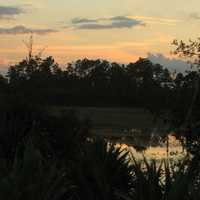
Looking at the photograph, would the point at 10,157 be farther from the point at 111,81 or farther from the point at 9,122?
the point at 111,81

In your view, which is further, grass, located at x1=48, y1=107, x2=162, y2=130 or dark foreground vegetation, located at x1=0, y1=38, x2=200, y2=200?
grass, located at x1=48, y1=107, x2=162, y2=130

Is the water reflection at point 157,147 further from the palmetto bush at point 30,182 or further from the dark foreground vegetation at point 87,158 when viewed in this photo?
the palmetto bush at point 30,182

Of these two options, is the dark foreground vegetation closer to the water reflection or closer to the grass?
the water reflection

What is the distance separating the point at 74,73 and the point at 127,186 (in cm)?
10036

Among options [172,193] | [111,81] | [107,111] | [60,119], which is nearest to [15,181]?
[172,193]

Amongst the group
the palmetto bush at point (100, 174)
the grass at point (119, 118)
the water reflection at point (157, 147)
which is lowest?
the grass at point (119, 118)

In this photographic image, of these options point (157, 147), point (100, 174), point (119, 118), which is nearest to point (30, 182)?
point (100, 174)

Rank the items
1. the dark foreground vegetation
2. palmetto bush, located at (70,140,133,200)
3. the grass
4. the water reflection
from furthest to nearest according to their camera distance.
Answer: the grass < the water reflection < palmetto bush, located at (70,140,133,200) < the dark foreground vegetation

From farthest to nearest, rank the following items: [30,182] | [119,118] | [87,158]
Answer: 1. [119,118]
2. [87,158]
3. [30,182]

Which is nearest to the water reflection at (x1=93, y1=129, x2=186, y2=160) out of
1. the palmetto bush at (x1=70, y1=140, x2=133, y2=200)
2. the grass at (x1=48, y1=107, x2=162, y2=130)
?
the palmetto bush at (x1=70, y1=140, x2=133, y2=200)

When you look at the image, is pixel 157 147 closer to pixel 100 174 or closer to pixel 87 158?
pixel 87 158

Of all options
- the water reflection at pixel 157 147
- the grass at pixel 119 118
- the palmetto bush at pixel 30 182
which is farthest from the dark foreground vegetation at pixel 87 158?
the grass at pixel 119 118

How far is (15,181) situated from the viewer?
21.2 ft

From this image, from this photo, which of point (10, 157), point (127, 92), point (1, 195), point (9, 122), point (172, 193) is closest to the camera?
point (172, 193)
